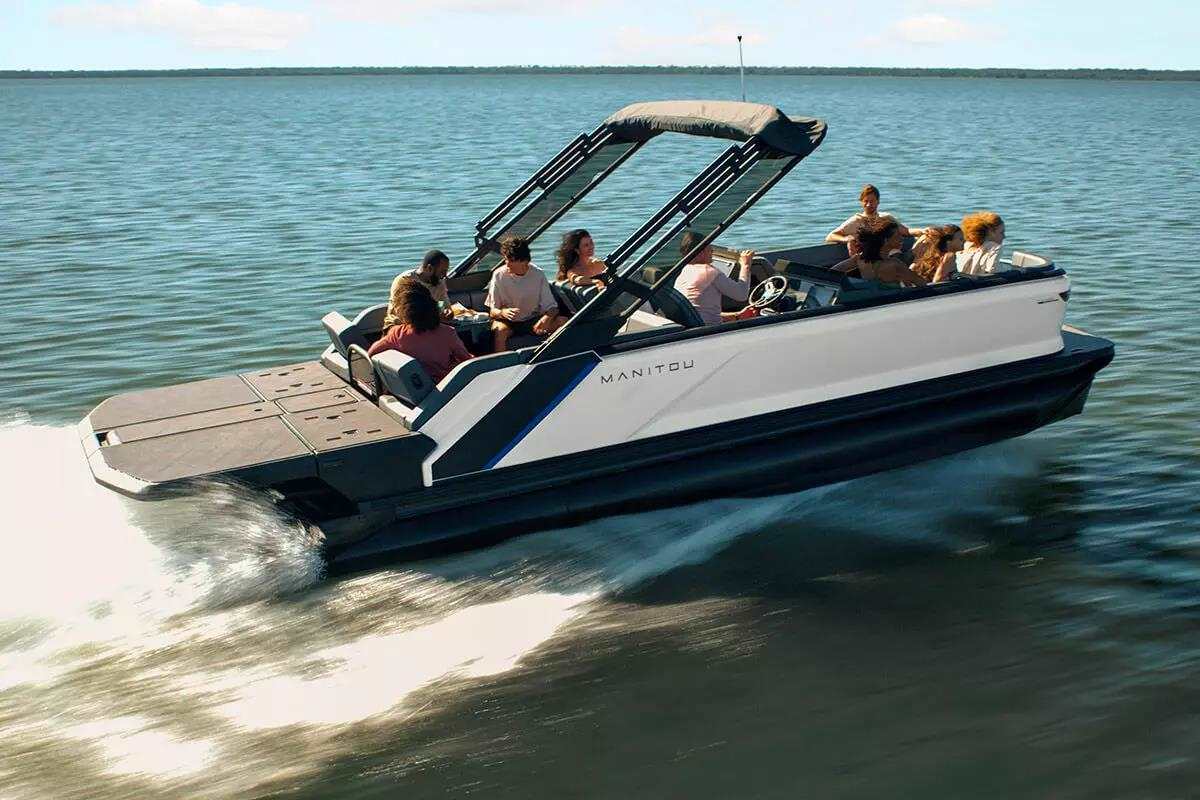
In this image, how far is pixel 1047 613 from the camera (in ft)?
18.2

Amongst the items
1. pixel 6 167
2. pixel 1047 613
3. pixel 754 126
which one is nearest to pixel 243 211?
pixel 6 167

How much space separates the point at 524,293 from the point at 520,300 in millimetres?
48

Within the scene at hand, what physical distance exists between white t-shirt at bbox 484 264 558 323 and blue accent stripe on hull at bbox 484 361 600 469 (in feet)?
3.03

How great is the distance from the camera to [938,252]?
7395mm

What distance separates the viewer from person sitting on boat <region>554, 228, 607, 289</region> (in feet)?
22.5

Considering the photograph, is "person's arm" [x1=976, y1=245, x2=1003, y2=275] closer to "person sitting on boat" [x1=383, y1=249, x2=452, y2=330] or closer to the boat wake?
the boat wake

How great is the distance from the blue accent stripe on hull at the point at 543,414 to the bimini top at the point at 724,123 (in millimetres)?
1583

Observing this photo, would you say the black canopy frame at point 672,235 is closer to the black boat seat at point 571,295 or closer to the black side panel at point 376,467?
the black boat seat at point 571,295

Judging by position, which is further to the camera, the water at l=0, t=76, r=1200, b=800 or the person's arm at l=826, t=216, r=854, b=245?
the person's arm at l=826, t=216, r=854, b=245

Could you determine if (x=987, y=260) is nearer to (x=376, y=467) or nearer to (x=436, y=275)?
(x=436, y=275)

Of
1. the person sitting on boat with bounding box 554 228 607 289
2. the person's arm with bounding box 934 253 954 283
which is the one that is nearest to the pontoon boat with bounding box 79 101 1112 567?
the person sitting on boat with bounding box 554 228 607 289

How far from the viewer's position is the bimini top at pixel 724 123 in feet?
20.4

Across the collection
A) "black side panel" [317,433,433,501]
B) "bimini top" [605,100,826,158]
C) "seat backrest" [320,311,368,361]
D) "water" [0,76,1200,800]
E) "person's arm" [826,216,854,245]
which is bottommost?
"water" [0,76,1200,800]

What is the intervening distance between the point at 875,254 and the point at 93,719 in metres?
4.96
